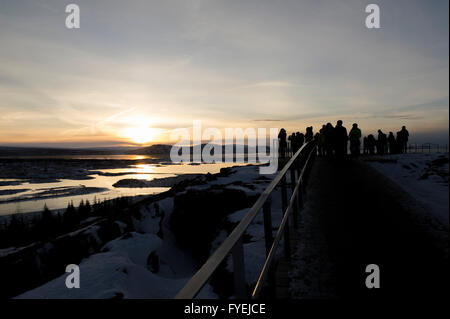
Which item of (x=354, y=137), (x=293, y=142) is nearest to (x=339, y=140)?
(x=354, y=137)

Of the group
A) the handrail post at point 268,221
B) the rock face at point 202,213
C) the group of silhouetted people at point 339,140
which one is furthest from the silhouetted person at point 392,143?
the handrail post at point 268,221

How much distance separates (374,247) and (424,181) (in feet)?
40.1

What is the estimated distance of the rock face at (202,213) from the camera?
1457 cm

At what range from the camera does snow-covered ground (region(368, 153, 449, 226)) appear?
704 centimetres

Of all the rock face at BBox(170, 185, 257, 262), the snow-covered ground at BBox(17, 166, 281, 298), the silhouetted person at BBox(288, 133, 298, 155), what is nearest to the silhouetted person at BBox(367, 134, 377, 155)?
the silhouetted person at BBox(288, 133, 298, 155)

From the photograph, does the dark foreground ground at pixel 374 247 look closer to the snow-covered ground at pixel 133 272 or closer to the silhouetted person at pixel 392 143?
the snow-covered ground at pixel 133 272

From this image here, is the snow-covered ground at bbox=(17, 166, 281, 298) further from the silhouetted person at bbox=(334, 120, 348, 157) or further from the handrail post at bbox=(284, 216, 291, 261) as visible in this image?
the silhouetted person at bbox=(334, 120, 348, 157)

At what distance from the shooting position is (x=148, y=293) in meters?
7.63

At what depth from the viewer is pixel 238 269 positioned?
1.66m

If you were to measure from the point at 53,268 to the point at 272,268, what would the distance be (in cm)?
1469

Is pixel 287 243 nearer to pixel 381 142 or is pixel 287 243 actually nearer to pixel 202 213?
pixel 202 213

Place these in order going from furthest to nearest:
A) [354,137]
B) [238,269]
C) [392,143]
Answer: [392,143]
[354,137]
[238,269]
